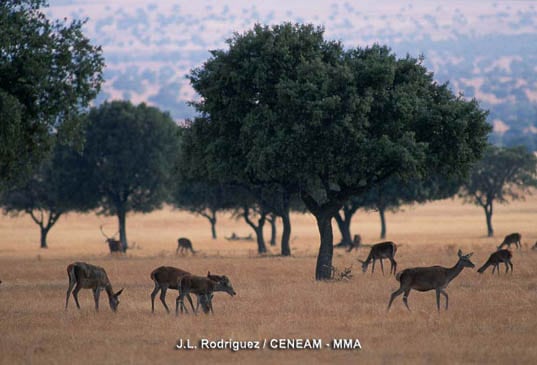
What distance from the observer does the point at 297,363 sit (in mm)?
16906

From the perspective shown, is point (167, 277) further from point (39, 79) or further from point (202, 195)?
point (202, 195)

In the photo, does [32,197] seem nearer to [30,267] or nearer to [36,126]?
[30,267]

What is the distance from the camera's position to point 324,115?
3144 centimetres

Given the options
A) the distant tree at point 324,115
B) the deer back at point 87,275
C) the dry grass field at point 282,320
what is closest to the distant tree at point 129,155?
the dry grass field at point 282,320

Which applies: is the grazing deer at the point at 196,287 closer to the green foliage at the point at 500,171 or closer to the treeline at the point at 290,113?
the treeline at the point at 290,113

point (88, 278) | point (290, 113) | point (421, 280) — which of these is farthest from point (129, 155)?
point (421, 280)

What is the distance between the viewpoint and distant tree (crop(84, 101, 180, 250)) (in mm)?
67875

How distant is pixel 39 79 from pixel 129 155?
40201mm

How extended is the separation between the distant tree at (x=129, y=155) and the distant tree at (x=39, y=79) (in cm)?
3631

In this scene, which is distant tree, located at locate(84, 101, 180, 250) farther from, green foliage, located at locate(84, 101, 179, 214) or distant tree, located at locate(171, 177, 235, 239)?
distant tree, located at locate(171, 177, 235, 239)

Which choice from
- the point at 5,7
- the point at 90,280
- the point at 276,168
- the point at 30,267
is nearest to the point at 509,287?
the point at 276,168

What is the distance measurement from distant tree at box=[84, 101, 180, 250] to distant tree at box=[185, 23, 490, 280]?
33.4 m

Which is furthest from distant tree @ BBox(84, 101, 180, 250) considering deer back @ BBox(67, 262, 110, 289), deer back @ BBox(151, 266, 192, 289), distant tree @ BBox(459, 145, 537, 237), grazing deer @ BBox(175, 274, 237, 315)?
grazing deer @ BBox(175, 274, 237, 315)

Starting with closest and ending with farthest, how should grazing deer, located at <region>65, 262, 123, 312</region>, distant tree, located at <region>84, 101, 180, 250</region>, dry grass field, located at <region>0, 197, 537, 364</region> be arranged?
dry grass field, located at <region>0, 197, 537, 364</region>, grazing deer, located at <region>65, 262, 123, 312</region>, distant tree, located at <region>84, 101, 180, 250</region>
